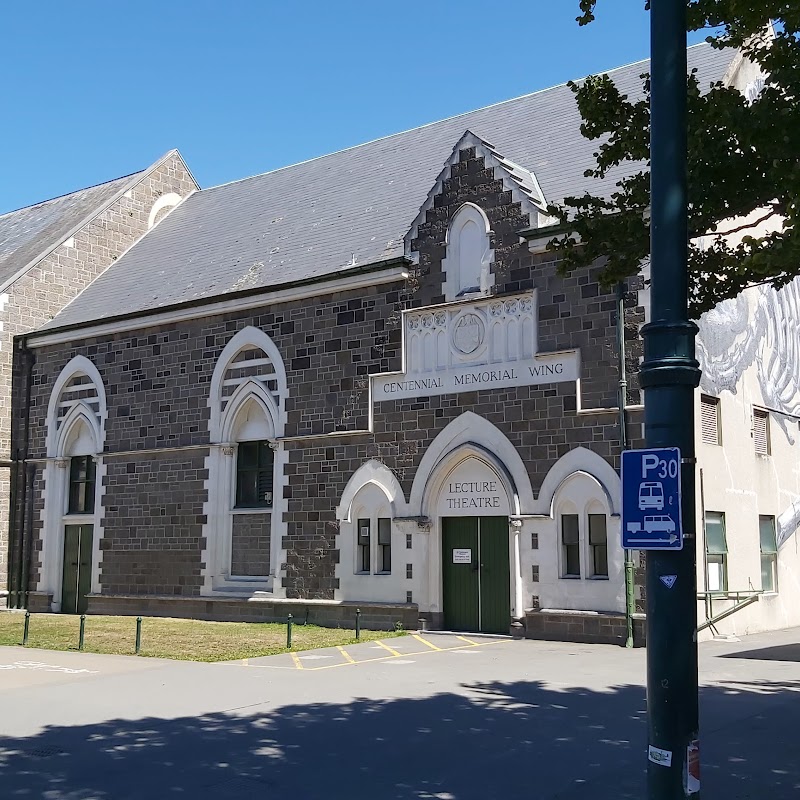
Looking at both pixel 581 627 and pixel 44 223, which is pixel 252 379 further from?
pixel 44 223

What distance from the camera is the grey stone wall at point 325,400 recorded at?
19578 millimetres

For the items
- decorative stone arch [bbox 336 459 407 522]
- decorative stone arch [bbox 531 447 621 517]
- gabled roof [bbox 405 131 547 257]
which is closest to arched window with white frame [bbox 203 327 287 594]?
decorative stone arch [bbox 336 459 407 522]

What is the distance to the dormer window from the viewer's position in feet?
68.7

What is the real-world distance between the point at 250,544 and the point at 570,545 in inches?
330

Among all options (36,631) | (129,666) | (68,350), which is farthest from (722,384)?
(68,350)

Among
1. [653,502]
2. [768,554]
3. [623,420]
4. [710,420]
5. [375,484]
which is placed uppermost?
[710,420]

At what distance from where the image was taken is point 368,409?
22.3 metres

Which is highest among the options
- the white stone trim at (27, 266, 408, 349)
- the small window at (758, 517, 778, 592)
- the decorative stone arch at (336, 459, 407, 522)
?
the white stone trim at (27, 266, 408, 349)

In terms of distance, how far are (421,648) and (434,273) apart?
7.93 meters

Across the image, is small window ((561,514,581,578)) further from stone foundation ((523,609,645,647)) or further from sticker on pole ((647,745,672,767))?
sticker on pole ((647,745,672,767))

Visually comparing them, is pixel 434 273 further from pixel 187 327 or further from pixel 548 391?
pixel 187 327

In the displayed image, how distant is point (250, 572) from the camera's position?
24.3m

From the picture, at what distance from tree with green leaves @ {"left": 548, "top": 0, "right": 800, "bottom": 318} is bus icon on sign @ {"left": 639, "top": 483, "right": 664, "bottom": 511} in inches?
127

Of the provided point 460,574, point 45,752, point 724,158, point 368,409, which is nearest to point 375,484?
point 368,409
